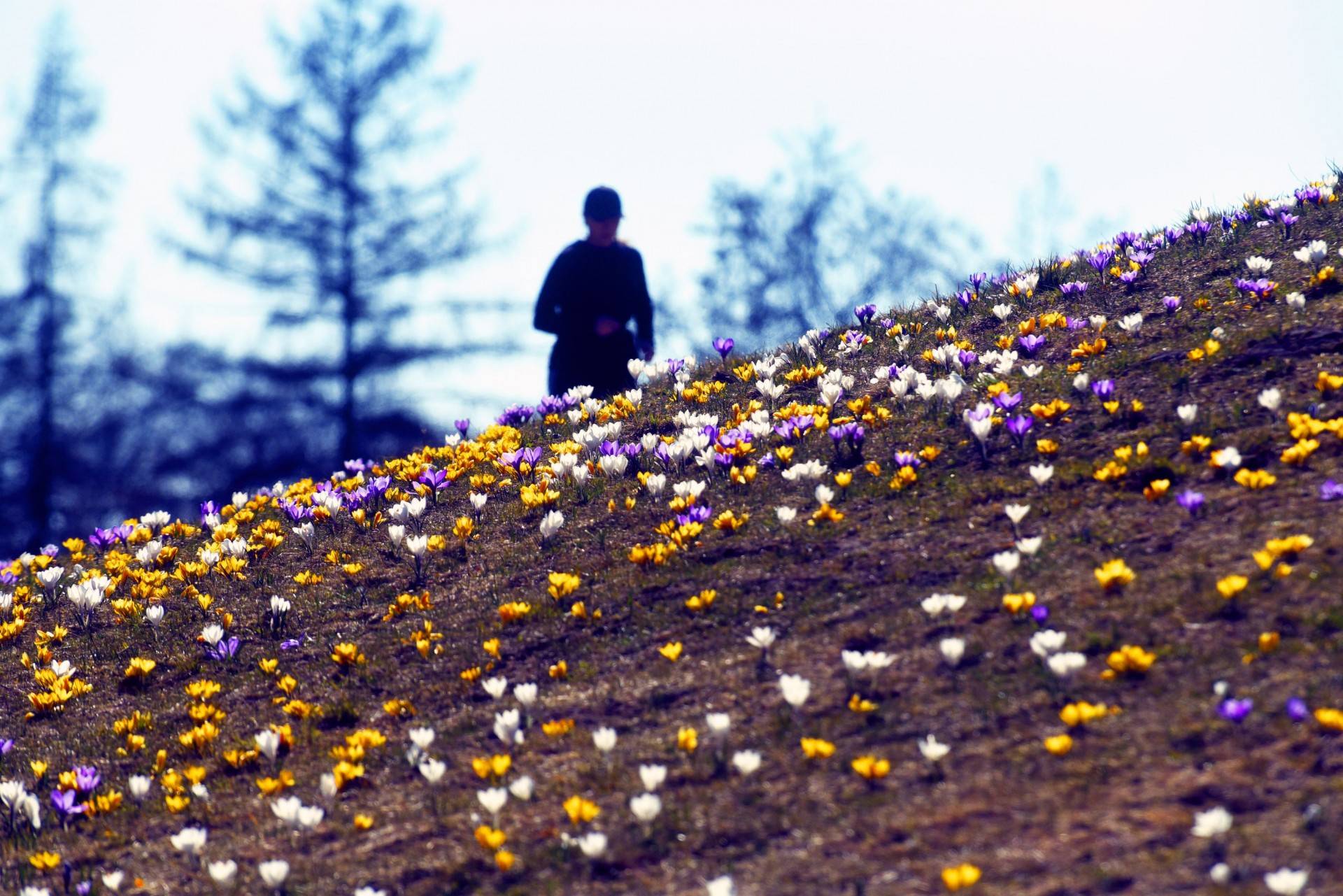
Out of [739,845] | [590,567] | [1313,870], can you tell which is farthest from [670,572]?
[1313,870]

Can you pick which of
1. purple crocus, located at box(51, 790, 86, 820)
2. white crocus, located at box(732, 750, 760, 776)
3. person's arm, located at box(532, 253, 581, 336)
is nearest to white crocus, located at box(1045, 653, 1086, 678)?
white crocus, located at box(732, 750, 760, 776)

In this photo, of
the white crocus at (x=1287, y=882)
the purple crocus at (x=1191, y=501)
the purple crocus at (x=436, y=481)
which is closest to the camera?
the white crocus at (x=1287, y=882)

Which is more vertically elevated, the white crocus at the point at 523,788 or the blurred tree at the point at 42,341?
the blurred tree at the point at 42,341

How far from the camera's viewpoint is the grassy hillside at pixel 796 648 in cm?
428

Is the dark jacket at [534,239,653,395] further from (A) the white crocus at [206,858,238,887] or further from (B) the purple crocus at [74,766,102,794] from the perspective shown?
(A) the white crocus at [206,858,238,887]

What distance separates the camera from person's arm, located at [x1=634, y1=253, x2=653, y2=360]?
39.8ft

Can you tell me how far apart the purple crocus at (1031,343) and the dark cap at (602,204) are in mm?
4646

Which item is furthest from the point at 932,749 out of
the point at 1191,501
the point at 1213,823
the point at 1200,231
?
the point at 1200,231

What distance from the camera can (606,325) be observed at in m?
12.1

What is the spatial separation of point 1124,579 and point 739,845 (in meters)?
2.21

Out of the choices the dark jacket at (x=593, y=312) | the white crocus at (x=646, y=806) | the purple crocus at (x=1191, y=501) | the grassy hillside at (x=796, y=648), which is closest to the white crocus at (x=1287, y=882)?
the grassy hillside at (x=796, y=648)

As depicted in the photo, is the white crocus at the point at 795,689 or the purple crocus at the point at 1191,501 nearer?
the white crocus at the point at 795,689

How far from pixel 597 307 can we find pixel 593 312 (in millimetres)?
76

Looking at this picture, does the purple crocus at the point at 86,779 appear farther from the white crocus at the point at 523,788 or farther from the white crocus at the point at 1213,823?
the white crocus at the point at 1213,823
